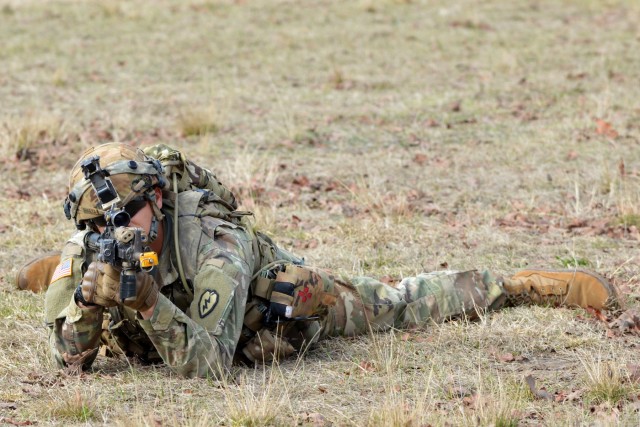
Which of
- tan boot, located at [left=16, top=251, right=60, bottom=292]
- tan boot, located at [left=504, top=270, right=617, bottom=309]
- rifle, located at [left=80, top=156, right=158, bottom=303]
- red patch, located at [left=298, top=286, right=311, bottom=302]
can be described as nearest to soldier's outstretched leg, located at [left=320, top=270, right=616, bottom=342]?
tan boot, located at [left=504, top=270, right=617, bottom=309]

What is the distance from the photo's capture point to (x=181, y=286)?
504 centimetres

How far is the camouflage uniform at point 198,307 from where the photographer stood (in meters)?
4.77

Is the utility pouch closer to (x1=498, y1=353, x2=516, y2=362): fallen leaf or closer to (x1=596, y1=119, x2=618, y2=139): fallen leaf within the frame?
(x1=498, y1=353, x2=516, y2=362): fallen leaf

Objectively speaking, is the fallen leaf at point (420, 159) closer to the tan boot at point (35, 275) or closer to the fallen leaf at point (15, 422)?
the tan boot at point (35, 275)

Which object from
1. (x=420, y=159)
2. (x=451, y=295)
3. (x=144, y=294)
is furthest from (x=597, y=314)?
(x=420, y=159)

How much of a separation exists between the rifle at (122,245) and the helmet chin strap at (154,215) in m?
0.18

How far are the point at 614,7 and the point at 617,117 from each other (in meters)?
9.54

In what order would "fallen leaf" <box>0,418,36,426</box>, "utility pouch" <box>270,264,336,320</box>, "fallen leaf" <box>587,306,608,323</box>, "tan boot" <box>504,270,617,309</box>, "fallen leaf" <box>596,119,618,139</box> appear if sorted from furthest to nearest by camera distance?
"fallen leaf" <box>596,119,618,139</box> → "tan boot" <box>504,270,617,309</box> → "fallen leaf" <box>587,306,608,323</box> → "utility pouch" <box>270,264,336,320</box> → "fallen leaf" <box>0,418,36,426</box>

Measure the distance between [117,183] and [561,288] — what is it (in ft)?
9.58

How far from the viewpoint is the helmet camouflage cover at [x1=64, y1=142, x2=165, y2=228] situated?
183 inches

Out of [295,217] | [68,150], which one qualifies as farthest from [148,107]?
[295,217]

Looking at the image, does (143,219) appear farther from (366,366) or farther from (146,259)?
(366,366)

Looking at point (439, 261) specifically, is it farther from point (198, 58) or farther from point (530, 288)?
point (198, 58)

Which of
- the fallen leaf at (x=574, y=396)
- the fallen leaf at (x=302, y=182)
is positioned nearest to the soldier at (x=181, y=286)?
the fallen leaf at (x=574, y=396)
